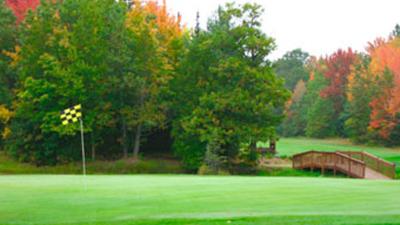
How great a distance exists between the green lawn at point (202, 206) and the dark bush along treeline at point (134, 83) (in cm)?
2063

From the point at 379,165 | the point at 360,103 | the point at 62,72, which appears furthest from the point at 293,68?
the point at 62,72

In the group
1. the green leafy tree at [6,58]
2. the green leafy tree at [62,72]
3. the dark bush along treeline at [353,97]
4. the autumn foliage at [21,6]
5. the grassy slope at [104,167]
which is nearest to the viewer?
the green leafy tree at [62,72]

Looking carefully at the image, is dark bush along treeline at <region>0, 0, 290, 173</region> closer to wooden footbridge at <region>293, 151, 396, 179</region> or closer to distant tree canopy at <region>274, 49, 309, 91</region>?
wooden footbridge at <region>293, 151, 396, 179</region>

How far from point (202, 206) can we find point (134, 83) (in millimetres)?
26236

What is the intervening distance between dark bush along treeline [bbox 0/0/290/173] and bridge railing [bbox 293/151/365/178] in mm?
2822

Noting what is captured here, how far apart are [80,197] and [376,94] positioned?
50772 mm

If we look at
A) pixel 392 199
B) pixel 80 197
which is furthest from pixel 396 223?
pixel 80 197

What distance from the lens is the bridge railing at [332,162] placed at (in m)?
30.9

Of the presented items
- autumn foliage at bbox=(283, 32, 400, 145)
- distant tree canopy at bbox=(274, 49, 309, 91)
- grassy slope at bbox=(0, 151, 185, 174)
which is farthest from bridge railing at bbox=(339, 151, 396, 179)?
distant tree canopy at bbox=(274, 49, 309, 91)

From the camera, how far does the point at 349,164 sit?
103 feet

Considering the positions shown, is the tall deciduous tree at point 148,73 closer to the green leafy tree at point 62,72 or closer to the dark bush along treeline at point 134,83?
the dark bush along treeline at point 134,83

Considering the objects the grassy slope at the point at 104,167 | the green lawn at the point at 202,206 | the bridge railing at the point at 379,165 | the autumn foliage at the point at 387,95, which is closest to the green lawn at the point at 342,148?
the autumn foliage at the point at 387,95

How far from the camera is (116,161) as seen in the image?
38.9 metres

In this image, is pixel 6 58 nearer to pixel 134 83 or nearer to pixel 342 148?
pixel 134 83
